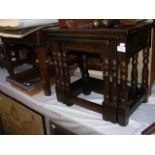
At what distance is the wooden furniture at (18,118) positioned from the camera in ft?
3.66

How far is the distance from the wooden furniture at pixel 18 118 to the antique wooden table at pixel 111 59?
0.19 meters

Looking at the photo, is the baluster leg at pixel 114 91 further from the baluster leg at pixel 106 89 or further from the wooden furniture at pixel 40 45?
the wooden furniture at pixel 40 45

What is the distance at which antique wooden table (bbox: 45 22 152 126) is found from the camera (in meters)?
0.71

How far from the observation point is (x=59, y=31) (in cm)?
85

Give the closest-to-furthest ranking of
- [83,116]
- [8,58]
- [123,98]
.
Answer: [123,98] → [83,116] → [8,58]

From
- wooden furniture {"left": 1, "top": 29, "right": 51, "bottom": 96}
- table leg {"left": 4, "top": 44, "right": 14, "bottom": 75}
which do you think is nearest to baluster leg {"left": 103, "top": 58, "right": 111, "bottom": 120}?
wooden furniture {"left": 1, "top": 29, "right": 51, "bottom": 96}

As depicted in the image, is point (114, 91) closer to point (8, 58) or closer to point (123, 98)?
point (123, 98)

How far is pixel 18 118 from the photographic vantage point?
1245mm

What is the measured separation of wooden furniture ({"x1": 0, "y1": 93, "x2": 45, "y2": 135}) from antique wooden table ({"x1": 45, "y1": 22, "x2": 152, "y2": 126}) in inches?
7.6

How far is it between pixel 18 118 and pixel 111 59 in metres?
0.78

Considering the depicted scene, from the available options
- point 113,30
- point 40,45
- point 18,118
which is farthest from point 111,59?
point 18,118
